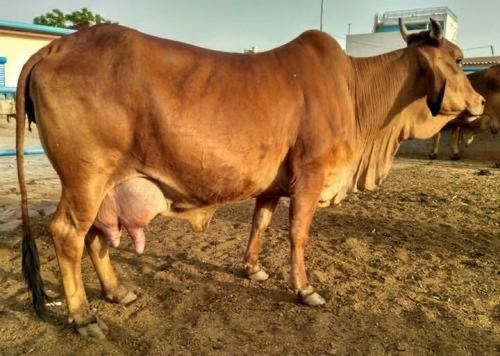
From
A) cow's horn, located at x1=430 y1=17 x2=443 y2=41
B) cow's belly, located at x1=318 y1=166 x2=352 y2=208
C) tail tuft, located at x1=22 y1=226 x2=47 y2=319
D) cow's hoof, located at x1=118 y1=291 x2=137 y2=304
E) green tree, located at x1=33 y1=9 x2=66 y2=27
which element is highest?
green tree, located at x1=33 y1=9 x2=66 y2=27

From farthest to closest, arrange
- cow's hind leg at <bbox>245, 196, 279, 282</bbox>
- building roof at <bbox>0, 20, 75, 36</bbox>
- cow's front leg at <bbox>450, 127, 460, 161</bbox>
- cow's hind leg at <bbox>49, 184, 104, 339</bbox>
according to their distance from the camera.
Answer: cow's front leg at <bbox>450, 127, 460, 161</bbox> < building roof at <bbox>0, 20, 75, 36</bbox> < cow's hind leg at <bbox>245, 196, 279, 282</bbox> < cow's hind leg at <bbox>49, 184, 104, 339</bbox>

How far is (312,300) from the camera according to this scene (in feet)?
12.1

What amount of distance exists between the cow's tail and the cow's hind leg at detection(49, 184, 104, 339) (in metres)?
0.18

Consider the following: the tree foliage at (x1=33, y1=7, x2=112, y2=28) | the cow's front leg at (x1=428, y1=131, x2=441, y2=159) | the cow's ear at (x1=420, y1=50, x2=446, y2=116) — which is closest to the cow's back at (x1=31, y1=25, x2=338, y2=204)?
the cow's ear at (x1=420, y1=50, x2=446, y2=116)

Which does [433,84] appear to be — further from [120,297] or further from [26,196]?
[26,196]

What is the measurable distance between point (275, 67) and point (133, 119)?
→ 1234mm

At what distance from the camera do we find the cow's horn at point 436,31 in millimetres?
3883

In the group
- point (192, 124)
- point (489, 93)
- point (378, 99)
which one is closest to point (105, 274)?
point (192, 124)

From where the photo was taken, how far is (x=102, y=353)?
3000mm

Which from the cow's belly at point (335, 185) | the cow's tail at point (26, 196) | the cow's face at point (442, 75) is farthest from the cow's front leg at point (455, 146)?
the cow's tail at point (26, 196)

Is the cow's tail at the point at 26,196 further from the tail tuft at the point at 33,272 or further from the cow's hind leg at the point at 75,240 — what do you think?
the cow's hind leg at the point at 75,240

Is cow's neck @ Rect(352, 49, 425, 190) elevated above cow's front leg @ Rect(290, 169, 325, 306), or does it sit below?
above

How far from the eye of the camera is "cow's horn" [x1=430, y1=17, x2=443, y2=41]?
3.88 metres

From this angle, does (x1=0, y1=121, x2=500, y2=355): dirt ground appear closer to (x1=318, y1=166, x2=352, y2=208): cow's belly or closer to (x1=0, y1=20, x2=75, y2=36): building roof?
(x1=318, y1=166, x2=352, y2=208): cow's belly
